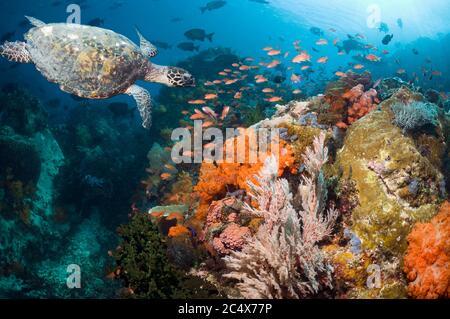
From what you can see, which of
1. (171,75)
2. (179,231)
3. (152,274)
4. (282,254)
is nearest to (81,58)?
(171,75)

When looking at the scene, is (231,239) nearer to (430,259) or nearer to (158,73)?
(430,259)

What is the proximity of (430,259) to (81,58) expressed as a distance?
6.25 metres

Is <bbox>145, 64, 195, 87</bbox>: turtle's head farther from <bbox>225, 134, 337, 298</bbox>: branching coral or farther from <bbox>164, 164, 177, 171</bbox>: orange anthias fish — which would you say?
<bbox>225, 134, 337, 298</bbox>: branching coral

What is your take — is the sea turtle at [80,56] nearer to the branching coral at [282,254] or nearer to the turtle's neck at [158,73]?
the turtle's neck at [158,73]

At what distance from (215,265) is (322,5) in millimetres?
69494

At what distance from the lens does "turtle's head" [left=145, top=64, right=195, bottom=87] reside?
613 centimetres

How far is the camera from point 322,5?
60188mm

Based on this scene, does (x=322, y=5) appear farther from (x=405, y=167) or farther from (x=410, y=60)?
(x=405, y=167)

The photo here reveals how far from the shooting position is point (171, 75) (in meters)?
6.16

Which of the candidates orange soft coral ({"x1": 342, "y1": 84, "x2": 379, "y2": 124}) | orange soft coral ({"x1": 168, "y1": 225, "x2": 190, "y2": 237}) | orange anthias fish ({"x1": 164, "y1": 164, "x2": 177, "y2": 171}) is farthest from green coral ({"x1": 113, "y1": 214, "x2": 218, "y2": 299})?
orange anthias fish ({"x1": 164, "y1": 164, "x2": 177, "y2": 171})

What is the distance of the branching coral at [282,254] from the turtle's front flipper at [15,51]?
568cm

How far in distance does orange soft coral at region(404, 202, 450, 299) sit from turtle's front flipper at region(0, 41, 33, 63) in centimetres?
745

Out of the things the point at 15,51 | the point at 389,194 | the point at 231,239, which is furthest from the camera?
the point at 15,51
